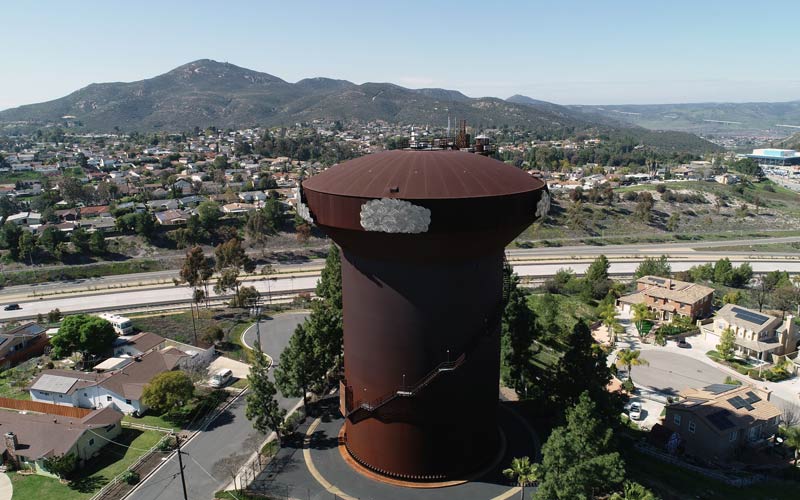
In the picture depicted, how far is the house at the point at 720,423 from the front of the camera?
109 feet

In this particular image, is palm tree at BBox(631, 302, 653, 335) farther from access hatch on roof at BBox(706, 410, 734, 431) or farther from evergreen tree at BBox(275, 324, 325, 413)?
evergreen tree at BBox(275, 324, 325, 413)

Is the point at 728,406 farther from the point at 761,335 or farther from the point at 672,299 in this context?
the point at 672,299

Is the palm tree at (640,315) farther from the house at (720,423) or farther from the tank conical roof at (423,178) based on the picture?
the tank conical roof at (423,178)

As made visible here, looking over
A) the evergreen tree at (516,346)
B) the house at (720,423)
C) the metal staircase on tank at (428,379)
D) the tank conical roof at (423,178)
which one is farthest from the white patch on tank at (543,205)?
the house at (720,423)

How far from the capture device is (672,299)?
59812 mm

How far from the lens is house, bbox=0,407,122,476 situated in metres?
30.0

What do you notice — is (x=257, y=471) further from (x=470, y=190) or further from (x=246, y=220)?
(x=246, y=220)

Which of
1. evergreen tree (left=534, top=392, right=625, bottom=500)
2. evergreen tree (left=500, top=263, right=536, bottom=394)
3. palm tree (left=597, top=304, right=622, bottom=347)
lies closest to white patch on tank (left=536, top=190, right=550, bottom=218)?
evergreen tree (left=534, top=392, right=625, bottom=500)

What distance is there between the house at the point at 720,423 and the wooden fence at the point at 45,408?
41847 mm

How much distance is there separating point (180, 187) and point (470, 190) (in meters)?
126

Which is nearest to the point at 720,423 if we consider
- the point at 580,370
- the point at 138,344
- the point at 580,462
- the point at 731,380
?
the point at 580,370

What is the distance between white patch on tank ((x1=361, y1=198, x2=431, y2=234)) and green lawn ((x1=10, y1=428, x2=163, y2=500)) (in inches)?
900

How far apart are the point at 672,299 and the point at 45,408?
2526 inches

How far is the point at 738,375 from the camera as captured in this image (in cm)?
4778
